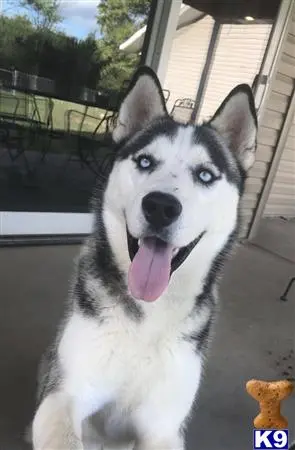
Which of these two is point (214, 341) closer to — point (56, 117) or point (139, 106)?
point (139, 106)


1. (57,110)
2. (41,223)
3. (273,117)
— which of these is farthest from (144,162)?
(273,117)

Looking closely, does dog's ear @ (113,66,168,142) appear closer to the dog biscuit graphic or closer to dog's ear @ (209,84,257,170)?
dog's ear @ (209,84,257,170)

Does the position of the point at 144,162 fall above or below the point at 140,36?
below

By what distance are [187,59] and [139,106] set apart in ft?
9.23

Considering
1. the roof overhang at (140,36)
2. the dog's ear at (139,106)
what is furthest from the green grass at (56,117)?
the dog's ear at (139,106)

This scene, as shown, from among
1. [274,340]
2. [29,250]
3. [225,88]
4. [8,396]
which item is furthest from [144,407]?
[225,88]

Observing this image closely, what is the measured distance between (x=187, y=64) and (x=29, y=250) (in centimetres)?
219

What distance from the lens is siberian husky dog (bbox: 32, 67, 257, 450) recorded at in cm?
143

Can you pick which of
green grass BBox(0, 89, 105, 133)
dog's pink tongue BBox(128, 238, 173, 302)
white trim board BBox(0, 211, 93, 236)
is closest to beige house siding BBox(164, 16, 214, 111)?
green grass BBox(0, 89, 105, 133)

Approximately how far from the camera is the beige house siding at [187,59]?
13.4 feet

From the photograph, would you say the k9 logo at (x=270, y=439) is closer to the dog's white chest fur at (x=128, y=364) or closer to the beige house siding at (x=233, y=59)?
the dog's white chest fur at (x=128, y=364)

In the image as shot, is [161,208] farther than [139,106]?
No

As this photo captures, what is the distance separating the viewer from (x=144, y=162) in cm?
150

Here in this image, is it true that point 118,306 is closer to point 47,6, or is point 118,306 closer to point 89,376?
point 89,376
